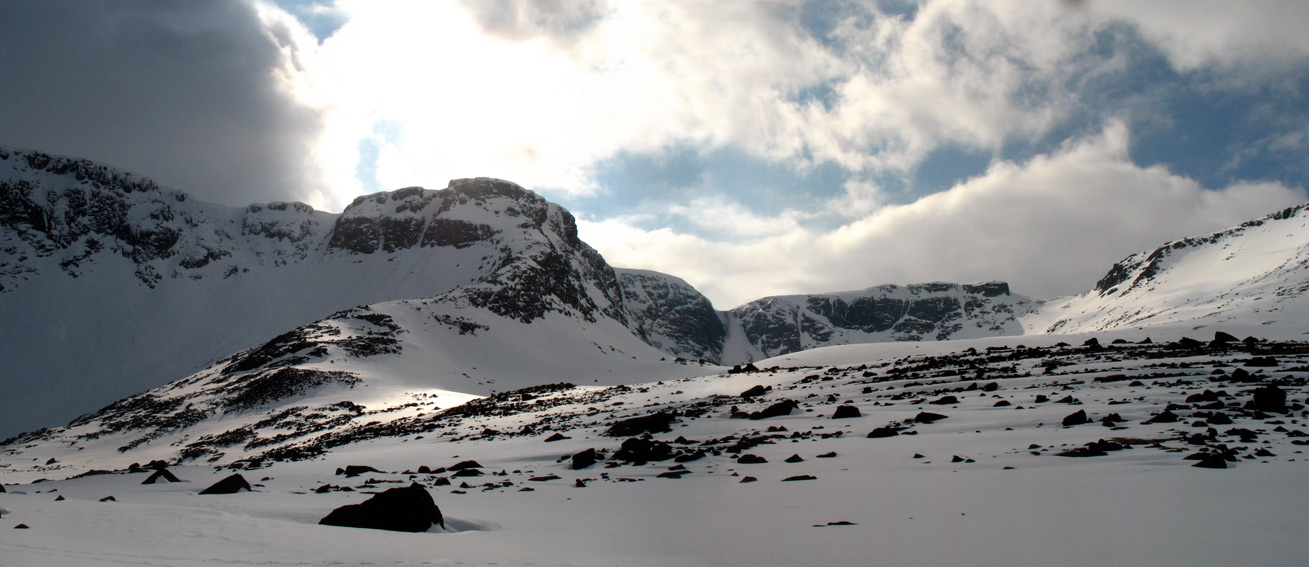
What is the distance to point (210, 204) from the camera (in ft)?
517

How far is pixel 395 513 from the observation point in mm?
8578

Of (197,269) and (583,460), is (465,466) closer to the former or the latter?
(583,460)

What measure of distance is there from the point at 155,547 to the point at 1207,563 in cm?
942

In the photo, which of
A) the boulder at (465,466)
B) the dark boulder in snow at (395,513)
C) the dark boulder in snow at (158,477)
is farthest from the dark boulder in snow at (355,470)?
the dark boulder in snow at (395,513)

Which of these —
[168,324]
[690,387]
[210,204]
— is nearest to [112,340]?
[168,324]

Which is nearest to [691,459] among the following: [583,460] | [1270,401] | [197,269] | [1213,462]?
[583,460]

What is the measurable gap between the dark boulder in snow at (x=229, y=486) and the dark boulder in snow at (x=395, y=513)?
6131mm

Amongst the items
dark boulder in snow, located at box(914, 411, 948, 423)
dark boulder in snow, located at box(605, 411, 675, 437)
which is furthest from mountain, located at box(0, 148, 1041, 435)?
dark boulder in snow, located at box(914, 411, 948, 423)

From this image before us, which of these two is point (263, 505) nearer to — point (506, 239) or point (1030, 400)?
point (1030, 400)

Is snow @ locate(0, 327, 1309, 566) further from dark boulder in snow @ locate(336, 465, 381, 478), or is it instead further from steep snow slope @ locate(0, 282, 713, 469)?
steep snow slope @ locate(0, 282, 713, 469)

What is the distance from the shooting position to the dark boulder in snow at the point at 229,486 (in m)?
13.3

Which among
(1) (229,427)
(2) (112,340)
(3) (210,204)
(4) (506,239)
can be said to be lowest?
(1) (229,427)

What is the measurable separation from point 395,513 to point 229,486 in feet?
24.2

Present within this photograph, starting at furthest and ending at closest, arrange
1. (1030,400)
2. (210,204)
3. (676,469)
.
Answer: (210,204)
(1030,400)
(676,469)
